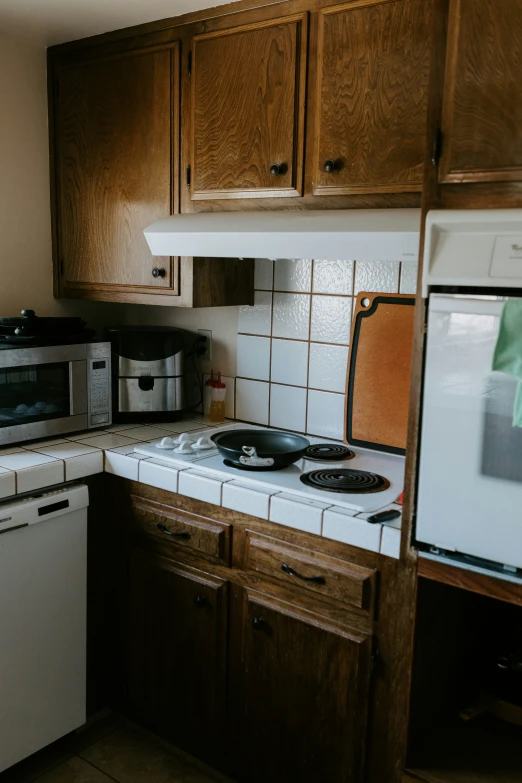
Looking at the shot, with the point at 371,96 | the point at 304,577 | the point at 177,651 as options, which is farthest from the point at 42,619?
the point at 371,96

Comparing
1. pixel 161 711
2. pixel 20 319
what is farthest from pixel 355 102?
pixel 161 711

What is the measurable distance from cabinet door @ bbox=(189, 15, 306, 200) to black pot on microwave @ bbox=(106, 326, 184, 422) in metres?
0.53

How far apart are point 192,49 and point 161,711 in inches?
76.6

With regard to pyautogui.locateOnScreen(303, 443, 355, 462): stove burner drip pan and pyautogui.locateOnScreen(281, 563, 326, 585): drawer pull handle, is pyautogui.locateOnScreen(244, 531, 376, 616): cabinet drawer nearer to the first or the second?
pyautogui.locateOnScreen(281, 563, 326, 585): drawer pull handle

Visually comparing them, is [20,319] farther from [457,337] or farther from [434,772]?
[434,772]

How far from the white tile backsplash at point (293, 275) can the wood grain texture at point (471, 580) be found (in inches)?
43.1

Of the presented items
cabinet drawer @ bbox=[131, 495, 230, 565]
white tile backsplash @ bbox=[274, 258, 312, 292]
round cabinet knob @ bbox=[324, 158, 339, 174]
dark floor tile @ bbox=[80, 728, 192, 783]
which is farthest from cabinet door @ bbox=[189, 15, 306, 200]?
dark floor tile @ bbox=[80, 728, 192, 783]

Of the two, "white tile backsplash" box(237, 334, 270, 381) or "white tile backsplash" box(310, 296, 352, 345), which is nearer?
"white tile backsplash" box(310, 296, 352, 345)

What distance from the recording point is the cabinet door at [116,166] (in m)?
2.27

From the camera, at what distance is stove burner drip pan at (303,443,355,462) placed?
2162 mm

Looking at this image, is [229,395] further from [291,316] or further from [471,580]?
[471,580]

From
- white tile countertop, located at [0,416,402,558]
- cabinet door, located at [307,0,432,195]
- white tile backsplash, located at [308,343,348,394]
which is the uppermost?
cabinet door, located at [307,0,432,195]

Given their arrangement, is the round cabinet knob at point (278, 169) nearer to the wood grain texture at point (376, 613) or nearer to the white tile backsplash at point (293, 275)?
the white tile backsplash at point (293, 275)

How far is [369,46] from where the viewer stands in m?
1.80
